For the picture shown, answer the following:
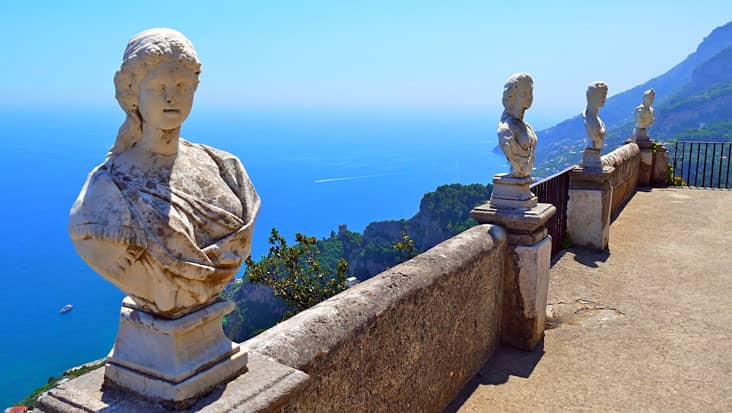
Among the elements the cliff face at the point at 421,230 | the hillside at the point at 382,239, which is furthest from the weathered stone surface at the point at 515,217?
the cliff face at the point at 421,230

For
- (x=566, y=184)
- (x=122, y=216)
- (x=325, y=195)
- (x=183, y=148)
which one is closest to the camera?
(x=122, y=216)

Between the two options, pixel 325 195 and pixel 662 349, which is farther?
pixel 325 195

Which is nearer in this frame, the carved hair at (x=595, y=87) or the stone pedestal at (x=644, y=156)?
the carved hair at (x=595, y=87)

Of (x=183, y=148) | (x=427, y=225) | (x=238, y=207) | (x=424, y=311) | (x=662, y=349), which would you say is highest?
(x=183, y=148)

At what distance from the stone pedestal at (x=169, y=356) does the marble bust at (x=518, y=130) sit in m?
3.68

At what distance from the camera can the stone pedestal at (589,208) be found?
821cm

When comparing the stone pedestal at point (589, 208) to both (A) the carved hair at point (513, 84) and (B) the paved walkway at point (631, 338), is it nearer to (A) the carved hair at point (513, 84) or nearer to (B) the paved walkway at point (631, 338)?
(B) the paved walkway at point (631, 338)

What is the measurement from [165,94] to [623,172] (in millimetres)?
10924

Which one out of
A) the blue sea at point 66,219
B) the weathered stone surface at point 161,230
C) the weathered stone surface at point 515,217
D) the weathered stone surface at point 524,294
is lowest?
the blue sea at point 66,219

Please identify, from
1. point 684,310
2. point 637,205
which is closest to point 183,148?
point 684,310

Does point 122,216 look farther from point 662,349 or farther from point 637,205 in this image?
point 637,205

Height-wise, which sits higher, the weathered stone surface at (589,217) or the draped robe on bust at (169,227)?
the draped robe on bust at (169,227)

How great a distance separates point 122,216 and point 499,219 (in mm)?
3945

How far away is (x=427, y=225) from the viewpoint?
41.6 m
